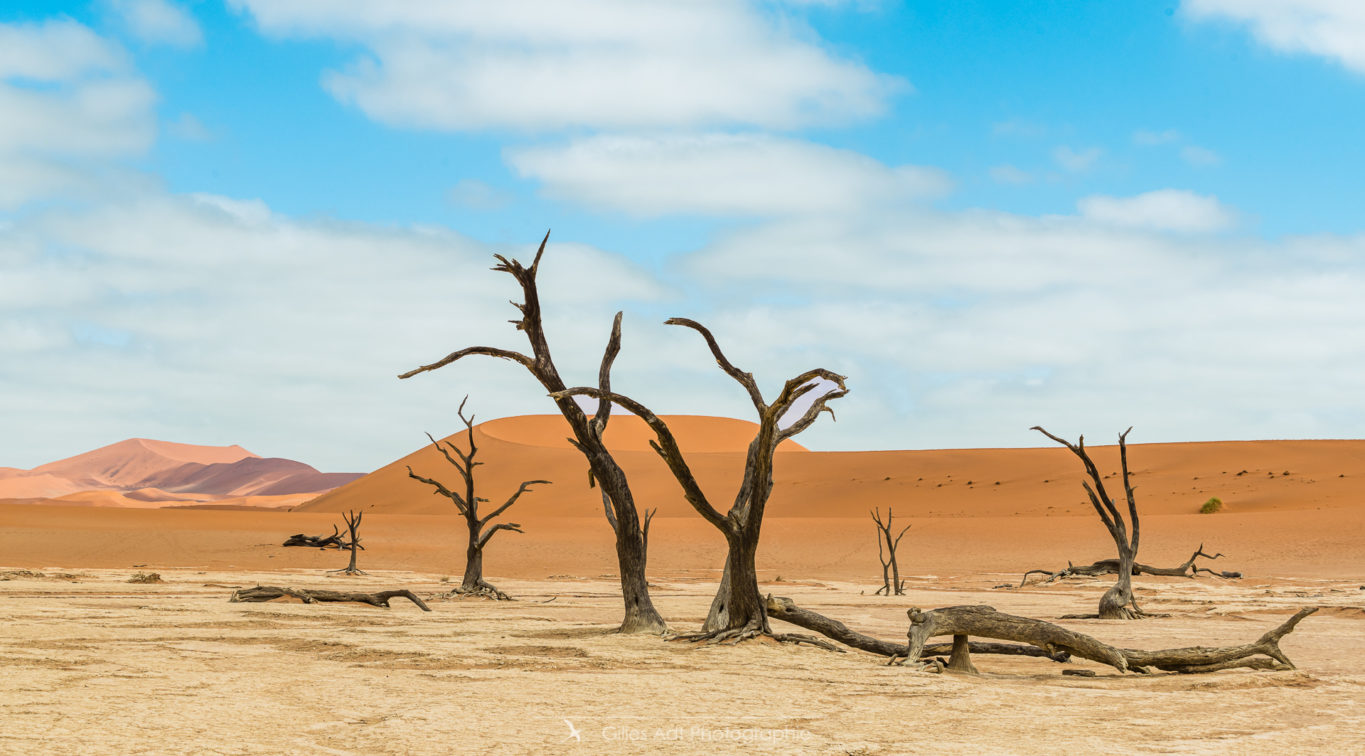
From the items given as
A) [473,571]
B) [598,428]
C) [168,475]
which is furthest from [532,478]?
[168,475]

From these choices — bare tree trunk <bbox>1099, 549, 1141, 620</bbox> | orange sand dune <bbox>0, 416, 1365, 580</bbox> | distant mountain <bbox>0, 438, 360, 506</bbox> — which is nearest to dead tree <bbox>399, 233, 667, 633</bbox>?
bare tree trunk <bbox>1099, 549, 1141, 620</bbox>

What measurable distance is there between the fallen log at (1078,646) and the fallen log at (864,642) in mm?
248

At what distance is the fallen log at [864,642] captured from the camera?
991 cm

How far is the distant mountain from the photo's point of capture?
137000 millimetres

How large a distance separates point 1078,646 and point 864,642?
191cm

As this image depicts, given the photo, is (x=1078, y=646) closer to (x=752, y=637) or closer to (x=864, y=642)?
(x=864, y=642)

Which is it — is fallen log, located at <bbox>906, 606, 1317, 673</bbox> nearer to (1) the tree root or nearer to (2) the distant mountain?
(1) the tree root

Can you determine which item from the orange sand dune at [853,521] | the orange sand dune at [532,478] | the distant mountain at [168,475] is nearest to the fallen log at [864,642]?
the orange sand dune at [853,521]

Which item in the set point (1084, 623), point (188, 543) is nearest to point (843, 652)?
point (1084, 623)

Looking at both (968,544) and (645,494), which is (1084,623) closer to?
(968,544)

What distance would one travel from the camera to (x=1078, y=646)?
30.4 feet

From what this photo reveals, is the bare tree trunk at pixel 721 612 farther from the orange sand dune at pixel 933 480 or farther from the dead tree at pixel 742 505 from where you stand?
the orange sand dune at pixel 933 480

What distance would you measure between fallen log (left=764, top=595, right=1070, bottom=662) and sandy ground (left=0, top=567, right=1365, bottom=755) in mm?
220

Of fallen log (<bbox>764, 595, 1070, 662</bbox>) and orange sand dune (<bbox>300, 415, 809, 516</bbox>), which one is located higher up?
orange sand dune (<bbox>300, 415, 809, 516</bbox>)
